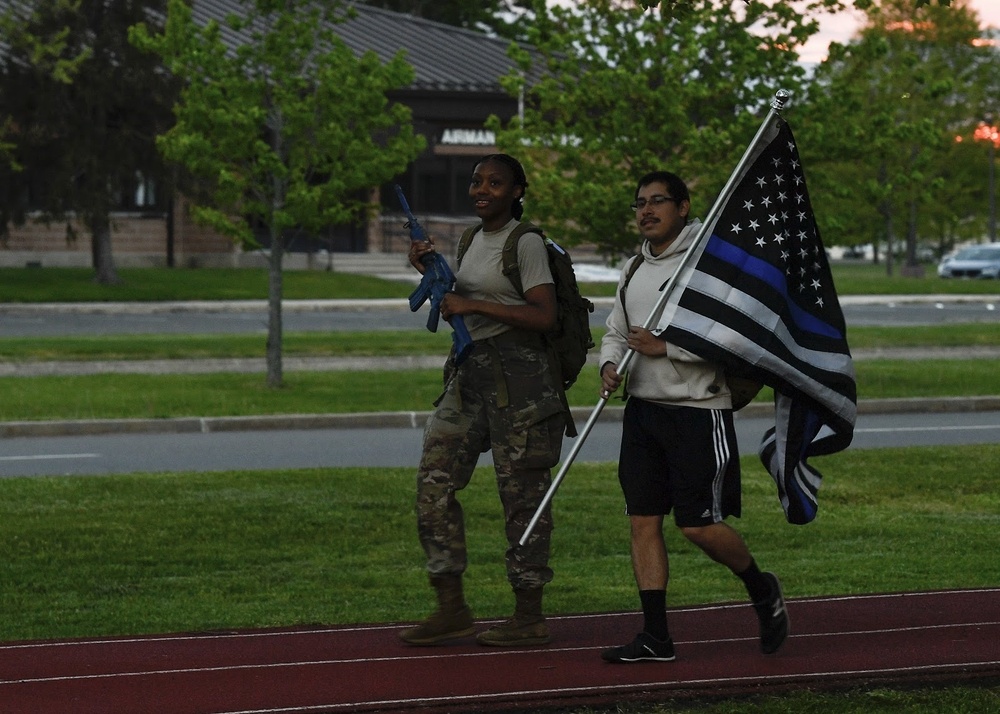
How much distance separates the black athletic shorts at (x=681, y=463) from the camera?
6.28m

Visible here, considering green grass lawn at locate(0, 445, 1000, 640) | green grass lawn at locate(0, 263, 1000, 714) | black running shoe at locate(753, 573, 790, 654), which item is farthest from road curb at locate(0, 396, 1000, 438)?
black running shoe at locate(753, 573, 790, 654)

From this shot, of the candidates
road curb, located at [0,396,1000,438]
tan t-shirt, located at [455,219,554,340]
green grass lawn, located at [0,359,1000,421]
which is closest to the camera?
tan t-shirt, located at [455,219,554,340]

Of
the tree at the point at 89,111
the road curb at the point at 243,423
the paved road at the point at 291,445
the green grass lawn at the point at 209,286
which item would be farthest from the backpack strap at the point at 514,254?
the tree at the point at 89,111

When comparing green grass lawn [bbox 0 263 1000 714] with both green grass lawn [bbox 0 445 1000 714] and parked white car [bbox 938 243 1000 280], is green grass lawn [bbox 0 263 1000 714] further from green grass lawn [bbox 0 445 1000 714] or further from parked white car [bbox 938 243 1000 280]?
parked white car [bbox 938 243 1000 280]

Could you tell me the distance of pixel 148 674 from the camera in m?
6.40

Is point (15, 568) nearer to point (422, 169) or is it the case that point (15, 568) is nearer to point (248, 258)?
point (248, 258)

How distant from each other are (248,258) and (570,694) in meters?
46.0

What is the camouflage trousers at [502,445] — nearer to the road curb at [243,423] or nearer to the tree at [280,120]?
the road curb at [243,423]

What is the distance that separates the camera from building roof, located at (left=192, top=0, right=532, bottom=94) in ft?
175

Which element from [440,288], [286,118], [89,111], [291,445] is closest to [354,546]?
[440,288]

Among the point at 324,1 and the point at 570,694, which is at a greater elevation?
the point at 324,1

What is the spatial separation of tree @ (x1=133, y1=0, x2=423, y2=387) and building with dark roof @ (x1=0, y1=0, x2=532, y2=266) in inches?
1182

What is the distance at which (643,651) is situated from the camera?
21.1 feet

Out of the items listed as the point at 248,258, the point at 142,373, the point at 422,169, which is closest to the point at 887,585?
the point at 142,373
